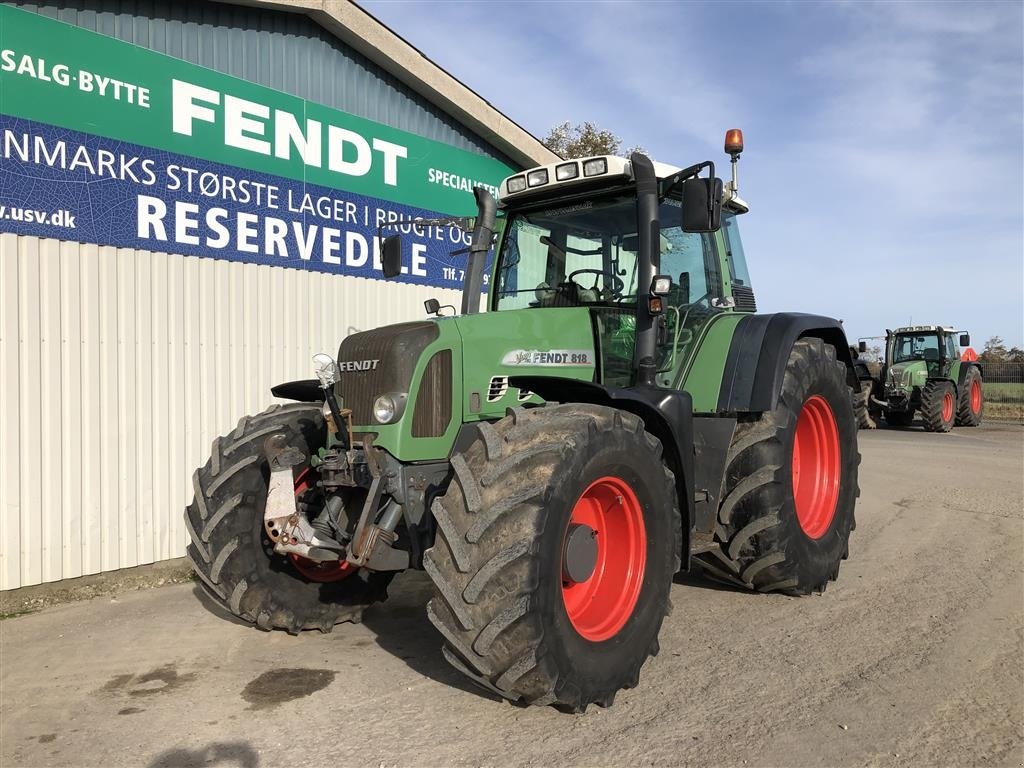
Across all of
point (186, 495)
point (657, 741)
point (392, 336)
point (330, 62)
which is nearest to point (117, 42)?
point (330, 62)

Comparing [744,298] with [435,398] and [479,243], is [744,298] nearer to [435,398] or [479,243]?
[479,243]

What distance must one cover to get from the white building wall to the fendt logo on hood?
2712mm

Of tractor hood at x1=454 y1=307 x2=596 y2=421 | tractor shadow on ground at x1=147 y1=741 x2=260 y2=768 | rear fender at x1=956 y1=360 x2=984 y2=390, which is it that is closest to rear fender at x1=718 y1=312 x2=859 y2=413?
tractor hood at x1=454 y1=307 x2=596 y2=421

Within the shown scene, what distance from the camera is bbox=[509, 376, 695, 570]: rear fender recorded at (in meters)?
3.76

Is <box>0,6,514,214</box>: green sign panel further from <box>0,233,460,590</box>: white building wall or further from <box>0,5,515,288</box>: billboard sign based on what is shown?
<box>0,233,460,590</box>: white building wall

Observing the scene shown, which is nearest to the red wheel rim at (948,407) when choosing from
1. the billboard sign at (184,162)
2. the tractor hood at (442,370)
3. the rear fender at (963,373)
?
the rear fender at (963,373)

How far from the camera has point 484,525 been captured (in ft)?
9.71

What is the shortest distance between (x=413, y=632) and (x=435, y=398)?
159 cm

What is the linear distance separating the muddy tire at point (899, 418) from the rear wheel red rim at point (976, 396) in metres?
1.67

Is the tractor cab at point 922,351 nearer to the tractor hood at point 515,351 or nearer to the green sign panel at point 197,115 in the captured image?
the green sign panel at point 197,115

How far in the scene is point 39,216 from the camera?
5.46 meters

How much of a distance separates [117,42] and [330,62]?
2201 millimetres

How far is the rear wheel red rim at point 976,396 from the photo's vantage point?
18.9 m

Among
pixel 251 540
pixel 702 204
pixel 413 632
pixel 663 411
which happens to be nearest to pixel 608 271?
pixel 702 204
